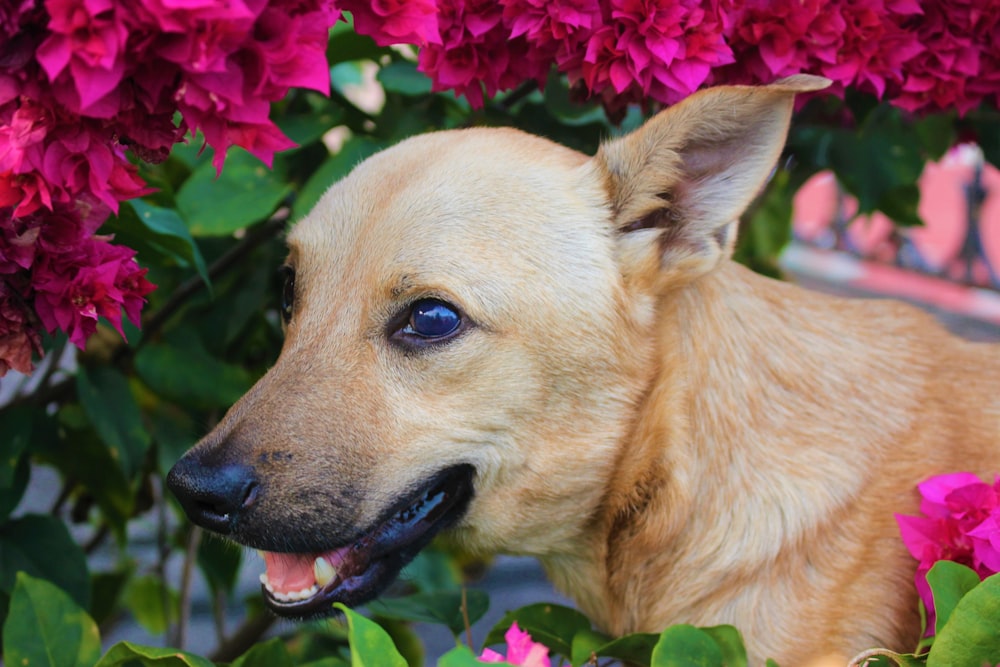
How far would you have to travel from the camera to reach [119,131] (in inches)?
57.5

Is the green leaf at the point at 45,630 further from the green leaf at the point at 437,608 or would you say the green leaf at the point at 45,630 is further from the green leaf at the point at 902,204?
the green leaf at the point at 902,204

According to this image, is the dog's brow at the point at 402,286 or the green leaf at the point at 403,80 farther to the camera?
the green leaf at the point at 403,80

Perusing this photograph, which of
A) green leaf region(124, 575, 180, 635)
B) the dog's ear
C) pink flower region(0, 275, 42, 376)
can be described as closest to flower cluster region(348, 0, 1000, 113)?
the dog's ear

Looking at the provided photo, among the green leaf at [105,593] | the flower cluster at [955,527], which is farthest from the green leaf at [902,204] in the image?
the green leaf at [105,593]

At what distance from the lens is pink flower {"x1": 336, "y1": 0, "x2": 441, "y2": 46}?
1.59 meters

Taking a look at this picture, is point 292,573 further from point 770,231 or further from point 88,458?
point 770,231

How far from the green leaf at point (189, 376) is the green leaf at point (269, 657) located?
90 cm

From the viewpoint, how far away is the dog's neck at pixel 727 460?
7.00ft

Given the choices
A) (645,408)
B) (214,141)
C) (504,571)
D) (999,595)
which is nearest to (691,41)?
(645,408)

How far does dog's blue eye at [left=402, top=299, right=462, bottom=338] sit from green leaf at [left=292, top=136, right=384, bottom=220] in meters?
0.60

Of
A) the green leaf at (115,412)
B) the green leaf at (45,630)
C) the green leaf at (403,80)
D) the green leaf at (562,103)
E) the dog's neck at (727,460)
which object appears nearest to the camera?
the green leaf at (45,630)

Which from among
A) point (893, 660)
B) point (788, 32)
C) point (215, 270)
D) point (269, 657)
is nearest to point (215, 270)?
point (215, 270)

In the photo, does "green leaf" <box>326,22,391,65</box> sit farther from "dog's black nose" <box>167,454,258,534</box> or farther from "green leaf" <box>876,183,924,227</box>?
"green leaf" <box>876,183,924,227</box>

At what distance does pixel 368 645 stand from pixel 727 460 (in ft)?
3.39
